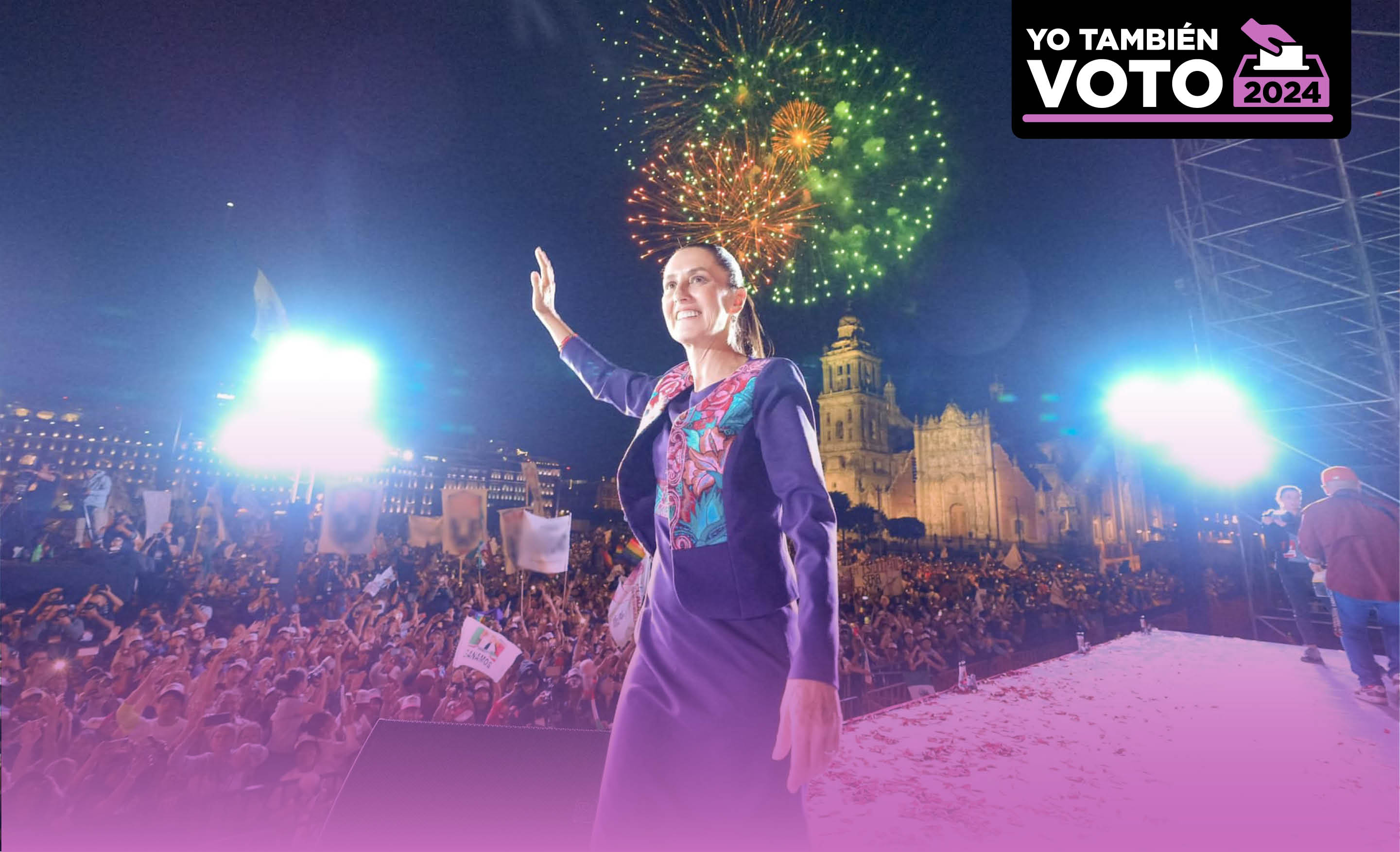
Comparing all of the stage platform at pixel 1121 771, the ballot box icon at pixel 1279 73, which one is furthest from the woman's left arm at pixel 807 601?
the ballot box icon at pixel 1279 73

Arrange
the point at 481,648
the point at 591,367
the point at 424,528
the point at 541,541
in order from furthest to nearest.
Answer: the point at 424,528, the point at 541,541, the point at 481,648, the point at 591,367

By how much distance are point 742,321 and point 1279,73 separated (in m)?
5.31

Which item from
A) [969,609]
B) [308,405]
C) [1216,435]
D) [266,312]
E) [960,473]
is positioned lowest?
[969,609]

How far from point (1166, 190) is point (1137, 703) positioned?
11190 millimetres

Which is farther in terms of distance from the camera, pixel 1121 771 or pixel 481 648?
pixel 481 648

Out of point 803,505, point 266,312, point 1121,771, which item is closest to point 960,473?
point 266,312

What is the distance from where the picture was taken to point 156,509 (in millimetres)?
8836

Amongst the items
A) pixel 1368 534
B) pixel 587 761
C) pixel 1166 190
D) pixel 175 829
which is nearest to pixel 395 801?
pixel 587 761

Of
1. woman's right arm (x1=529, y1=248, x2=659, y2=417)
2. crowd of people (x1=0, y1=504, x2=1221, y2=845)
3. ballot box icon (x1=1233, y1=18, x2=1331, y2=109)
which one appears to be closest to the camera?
woman's right arm (x1=529, y1=248, x2=659, y2=417)

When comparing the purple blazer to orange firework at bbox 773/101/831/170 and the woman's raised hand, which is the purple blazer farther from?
orange firework at bbox 773/101/831/170

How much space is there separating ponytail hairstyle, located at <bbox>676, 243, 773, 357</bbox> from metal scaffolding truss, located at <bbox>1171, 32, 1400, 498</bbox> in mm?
9951

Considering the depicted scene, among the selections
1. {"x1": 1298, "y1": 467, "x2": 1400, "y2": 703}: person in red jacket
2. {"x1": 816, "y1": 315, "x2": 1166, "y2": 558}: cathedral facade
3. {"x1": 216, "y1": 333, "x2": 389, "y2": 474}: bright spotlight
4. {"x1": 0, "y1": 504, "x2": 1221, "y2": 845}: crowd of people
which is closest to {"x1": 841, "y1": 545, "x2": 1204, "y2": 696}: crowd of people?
{"x1": 0, "y1": 504, "x2": 1221, "y2": 845}: crowd of people

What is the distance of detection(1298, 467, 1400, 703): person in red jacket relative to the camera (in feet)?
13.6

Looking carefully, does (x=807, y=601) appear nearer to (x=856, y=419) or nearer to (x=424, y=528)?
(x=424, y=528)
